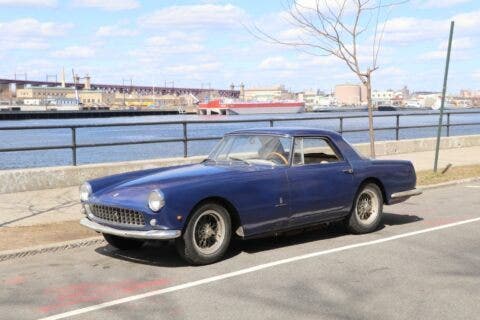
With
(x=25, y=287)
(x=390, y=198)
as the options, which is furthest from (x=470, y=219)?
(x=25, y=287)

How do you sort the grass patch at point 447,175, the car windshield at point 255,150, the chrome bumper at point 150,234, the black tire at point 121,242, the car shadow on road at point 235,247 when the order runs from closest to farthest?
the chrome bumper at point 150,234, the car shadow on road at point 235,247, the black tire at point 121,242, the car windshield at point 255,150, the grass patch at point 447,175

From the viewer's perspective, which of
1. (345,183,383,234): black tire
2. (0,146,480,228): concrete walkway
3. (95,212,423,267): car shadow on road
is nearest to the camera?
(95,212,423,267): car shadow on road

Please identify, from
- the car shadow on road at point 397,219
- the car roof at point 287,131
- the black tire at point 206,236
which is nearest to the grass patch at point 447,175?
the car shadow on road at point 397,219

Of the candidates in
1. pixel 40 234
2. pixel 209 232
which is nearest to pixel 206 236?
pixel 209 232

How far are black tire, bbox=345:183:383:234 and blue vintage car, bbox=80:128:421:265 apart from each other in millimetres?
13

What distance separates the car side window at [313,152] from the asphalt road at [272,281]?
3.33 ft

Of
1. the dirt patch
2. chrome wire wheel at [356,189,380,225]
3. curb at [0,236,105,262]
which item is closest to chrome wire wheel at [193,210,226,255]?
curb at [0,236,105,262]

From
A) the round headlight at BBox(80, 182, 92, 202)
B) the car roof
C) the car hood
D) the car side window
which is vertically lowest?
the round headlight at BBox(80, 182, 92, 202)

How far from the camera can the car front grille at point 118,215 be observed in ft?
20.6

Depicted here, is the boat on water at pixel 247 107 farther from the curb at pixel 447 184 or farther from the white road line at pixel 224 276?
the white road line at pixel 224 276

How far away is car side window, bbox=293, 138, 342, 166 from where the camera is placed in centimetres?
749

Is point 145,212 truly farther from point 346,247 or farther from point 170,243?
point 346,247

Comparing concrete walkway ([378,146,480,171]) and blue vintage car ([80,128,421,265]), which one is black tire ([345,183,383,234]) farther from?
concrete walkway ([378,146,480,171])

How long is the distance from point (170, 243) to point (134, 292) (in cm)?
202
